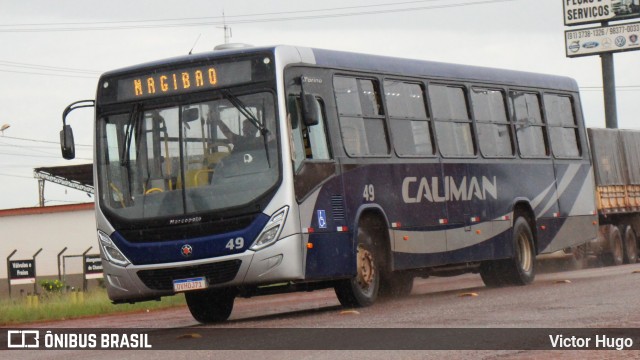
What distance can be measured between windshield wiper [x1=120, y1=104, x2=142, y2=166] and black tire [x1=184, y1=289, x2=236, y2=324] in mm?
2036

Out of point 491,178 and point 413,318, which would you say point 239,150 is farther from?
point 491,178

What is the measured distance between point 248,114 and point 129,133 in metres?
1.57

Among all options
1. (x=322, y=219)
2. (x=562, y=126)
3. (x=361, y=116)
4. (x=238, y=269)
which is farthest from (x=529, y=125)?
(x=238, y=269)

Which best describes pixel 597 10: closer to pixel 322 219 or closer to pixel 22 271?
pixel 22 271

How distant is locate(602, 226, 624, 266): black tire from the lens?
3222 centimetres

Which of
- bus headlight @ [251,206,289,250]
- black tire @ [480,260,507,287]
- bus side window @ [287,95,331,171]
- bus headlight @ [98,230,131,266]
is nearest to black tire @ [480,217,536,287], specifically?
black tire @ [480,260,507,287]

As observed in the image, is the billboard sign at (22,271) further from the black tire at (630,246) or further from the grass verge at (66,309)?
the black tire at (630,246)

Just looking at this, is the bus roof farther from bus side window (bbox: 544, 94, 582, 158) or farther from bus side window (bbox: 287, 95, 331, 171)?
bus side window (bbox: 287, 95, 331, 171)

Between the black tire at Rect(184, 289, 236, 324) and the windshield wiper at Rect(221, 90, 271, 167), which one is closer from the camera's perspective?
the windshield wiper at Rect(221, 90, 271, 167)

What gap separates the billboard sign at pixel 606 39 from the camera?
6538 centimetres

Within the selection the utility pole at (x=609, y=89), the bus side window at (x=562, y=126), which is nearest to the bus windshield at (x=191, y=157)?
the bus side window at (x=562, y=126)

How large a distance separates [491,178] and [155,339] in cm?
827

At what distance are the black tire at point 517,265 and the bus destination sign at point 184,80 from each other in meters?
6.96

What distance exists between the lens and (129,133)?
54.0 feet
